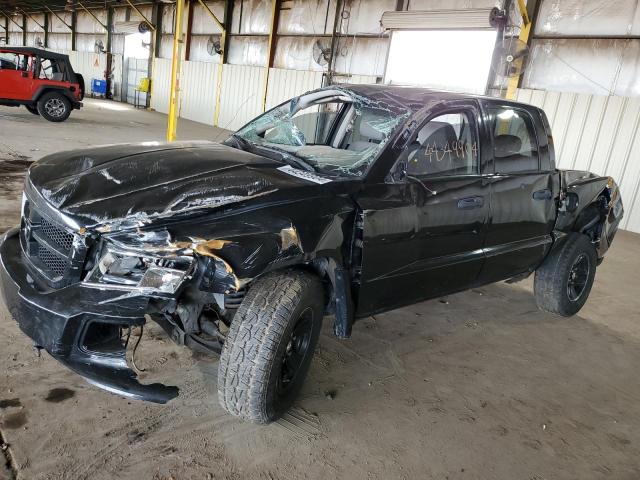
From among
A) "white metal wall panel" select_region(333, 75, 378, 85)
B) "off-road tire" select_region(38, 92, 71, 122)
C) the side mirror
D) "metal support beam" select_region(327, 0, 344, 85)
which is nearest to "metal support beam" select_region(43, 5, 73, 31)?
"off-road tire" select_region(38, 92, 71, 122)

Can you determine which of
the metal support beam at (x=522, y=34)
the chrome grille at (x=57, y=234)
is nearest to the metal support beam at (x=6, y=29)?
the metal support beam at (x=522, y=34)

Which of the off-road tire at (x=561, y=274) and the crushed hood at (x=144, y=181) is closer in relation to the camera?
the crushed hood at (x=144, y=181)

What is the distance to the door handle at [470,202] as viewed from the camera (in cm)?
291

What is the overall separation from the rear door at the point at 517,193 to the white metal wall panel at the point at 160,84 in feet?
58.7

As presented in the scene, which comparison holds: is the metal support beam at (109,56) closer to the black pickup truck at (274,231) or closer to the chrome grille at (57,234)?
the black pickup truck at (274,231)

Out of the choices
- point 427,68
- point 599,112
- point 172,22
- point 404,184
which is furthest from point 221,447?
point 172,22

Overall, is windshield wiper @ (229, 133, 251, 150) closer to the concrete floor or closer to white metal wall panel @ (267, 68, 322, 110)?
the concrete floor

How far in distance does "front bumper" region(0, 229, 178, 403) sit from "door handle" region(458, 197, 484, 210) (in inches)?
70.4

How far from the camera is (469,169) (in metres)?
3.05

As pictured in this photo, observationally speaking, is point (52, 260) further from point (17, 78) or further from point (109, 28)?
point (109, 28)

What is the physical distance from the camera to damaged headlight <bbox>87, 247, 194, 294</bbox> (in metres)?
1.92

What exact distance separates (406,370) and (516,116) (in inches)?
72.4

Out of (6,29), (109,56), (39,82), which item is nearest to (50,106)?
(39,82)

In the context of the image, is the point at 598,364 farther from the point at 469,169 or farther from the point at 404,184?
the point at 404,184
